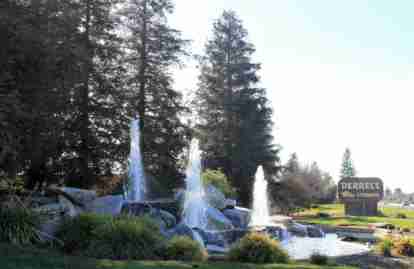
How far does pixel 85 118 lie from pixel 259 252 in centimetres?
1256

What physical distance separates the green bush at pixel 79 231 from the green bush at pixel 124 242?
0.80 feet

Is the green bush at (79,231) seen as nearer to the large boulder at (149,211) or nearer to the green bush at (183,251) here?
the green bush at (183,251)

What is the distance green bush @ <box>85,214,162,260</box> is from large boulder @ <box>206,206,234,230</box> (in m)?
5.26

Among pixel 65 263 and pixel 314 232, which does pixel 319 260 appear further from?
pixel 314 232

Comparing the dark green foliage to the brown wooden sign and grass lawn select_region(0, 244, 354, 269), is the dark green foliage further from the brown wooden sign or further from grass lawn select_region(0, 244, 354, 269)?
the brown wooden sign

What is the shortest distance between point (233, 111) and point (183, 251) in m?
21.3

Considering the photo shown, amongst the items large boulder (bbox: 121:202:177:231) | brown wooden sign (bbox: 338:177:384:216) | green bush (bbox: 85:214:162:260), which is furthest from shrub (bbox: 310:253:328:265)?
brown wooden sign (bbox: 338:177:384:216)

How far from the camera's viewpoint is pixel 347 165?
269 ft

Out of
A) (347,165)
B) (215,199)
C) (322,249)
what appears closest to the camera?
(322,249)

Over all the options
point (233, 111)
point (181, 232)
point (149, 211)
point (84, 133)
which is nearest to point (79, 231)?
point (181, 232)

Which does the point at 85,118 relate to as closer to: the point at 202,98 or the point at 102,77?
the point at 102,77

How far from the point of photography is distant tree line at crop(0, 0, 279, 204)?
1021 centimetres

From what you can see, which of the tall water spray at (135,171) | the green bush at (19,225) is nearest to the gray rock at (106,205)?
the green bush at (19,225)

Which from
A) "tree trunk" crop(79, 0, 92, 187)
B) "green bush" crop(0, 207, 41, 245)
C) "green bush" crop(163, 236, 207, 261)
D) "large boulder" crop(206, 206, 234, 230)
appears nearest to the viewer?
"green bush" crop(163, 236, 207, 261)
